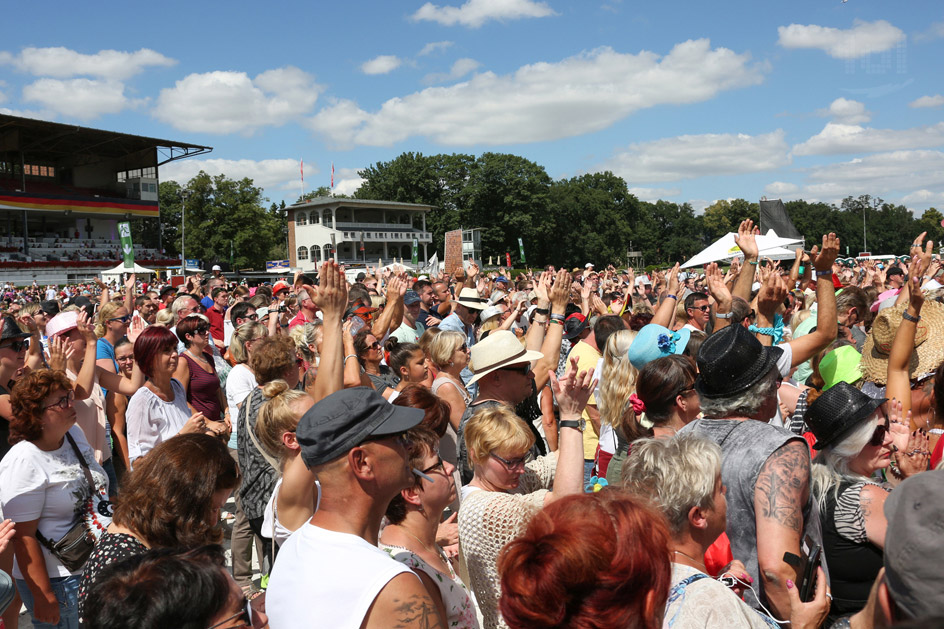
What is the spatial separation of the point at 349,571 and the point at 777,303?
3.94 meters

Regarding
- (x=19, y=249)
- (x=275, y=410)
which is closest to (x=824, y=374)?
(x=275, y=410)

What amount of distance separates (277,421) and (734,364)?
225 cm

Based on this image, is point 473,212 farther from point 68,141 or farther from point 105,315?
point 105,315

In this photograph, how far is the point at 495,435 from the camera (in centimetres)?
296

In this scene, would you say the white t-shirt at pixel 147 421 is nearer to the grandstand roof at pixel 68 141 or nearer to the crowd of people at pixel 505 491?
the crowd of people at pixel 505 491

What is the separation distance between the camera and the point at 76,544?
128 inches

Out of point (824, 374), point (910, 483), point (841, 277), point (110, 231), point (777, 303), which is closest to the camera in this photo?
point (910, 483)

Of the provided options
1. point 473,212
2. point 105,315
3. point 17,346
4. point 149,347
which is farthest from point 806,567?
point 473,212

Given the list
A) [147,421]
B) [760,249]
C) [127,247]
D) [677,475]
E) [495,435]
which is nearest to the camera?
[677,475]

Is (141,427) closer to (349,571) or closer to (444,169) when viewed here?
(349,571)

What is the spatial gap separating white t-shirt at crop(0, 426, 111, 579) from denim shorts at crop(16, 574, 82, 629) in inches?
2.0

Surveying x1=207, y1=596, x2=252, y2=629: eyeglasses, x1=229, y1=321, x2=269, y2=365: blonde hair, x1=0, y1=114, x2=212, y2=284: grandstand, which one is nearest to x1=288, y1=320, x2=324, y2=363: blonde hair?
x1=229, y1=321, x2=269, y2=365: blonde hair

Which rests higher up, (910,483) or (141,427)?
(910,483)

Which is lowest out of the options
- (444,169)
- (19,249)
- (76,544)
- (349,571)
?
(76,544)
